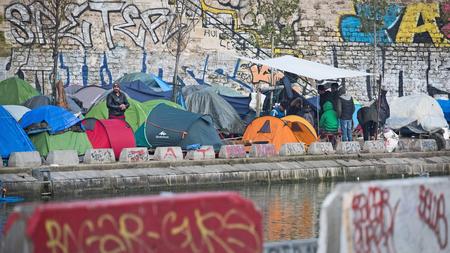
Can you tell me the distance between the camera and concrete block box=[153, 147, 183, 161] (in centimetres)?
2393

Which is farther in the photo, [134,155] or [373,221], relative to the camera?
[134,155]

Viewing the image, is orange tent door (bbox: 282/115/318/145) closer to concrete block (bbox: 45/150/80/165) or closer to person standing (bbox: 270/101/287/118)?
person standing (bbox: 270/101/287/118)

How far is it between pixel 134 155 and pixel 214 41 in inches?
711

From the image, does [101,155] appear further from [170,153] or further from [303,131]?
[303,131]

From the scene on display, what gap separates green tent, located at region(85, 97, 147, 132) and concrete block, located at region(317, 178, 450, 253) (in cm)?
1757

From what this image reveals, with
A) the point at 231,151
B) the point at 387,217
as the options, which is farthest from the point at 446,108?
the point at 387,217

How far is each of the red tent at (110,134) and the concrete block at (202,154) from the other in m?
1.19

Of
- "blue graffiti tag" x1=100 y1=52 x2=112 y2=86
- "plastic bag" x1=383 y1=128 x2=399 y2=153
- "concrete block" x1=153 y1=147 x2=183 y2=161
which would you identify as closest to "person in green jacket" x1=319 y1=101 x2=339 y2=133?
"plastic bag" x1=383 y1=128 x2=399 y2=153

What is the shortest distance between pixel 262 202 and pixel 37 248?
1440cm

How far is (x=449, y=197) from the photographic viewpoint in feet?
32.7

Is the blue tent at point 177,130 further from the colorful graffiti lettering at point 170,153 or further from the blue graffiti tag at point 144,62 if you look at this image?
the blue graffiti tag at point 144,62

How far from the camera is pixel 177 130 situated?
84.3 feet

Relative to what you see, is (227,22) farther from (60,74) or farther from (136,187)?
(136,187)

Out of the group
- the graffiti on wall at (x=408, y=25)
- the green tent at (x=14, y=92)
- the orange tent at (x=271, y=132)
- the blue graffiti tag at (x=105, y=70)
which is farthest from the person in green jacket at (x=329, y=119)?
the graffiti on wall at (x=408, y=25)
